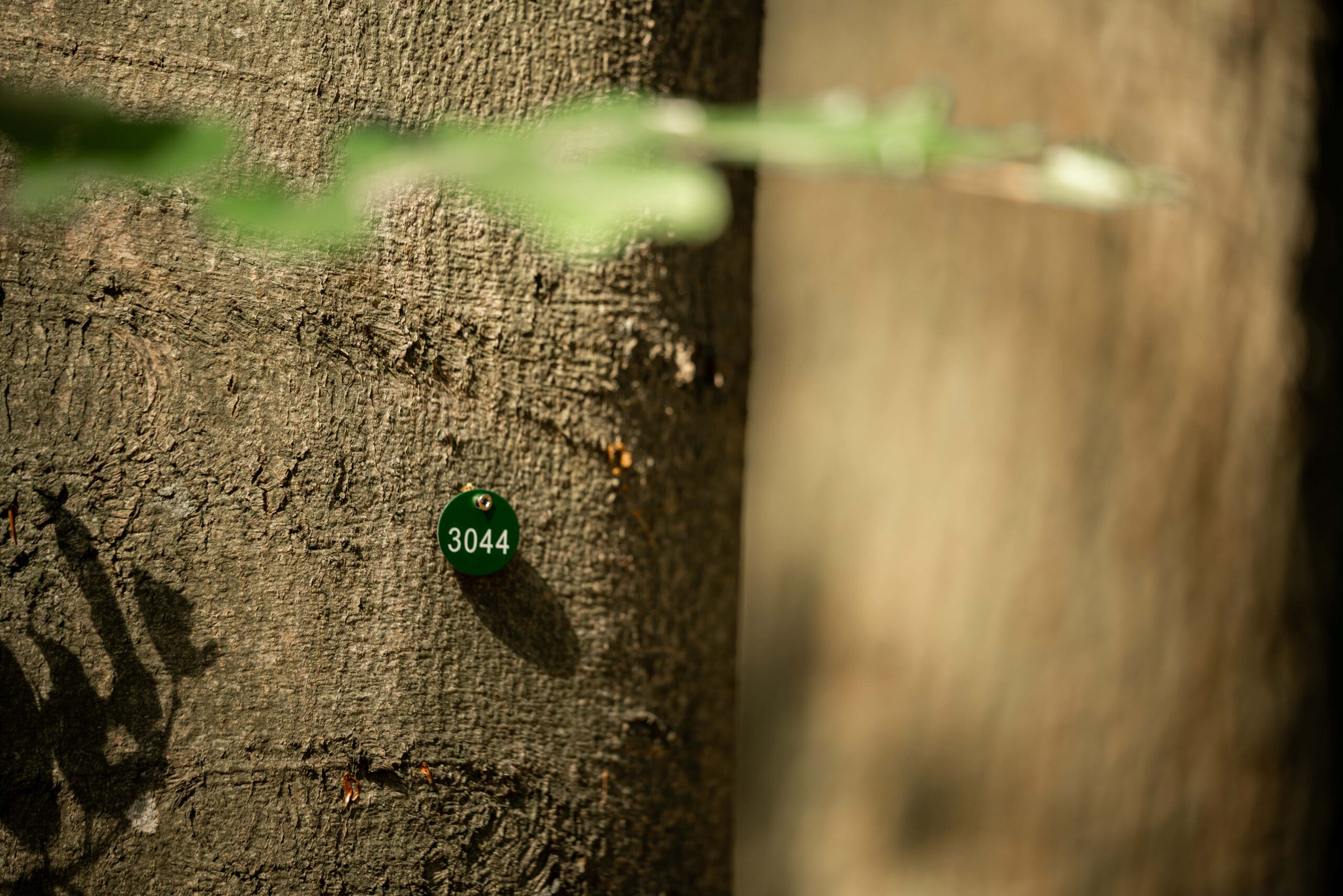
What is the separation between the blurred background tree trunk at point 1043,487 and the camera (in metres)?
1.14

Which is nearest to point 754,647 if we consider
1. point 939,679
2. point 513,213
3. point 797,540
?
point 797,540

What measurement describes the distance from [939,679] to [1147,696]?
1.31 ft

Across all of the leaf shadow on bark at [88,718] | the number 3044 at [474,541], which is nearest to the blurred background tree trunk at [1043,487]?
the number 3044 at [474,541]

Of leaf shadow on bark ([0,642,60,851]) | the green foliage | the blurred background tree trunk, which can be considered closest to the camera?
the green foliage

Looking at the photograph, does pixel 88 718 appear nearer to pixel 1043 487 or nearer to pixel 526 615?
pixel 526 615

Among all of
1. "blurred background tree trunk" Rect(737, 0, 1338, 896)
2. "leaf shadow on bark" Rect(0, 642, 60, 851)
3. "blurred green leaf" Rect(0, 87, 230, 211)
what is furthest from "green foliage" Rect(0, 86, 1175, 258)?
"blurred background tree trunk" Rect(737, 0, 1338, 896)

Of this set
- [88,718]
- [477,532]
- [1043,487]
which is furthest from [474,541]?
[1043,487]

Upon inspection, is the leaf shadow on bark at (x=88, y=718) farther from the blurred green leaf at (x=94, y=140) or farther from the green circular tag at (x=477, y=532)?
the blurred green leaf at (x=94, y=140)

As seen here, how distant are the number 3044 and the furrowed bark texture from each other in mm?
14

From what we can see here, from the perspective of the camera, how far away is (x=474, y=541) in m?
0.51

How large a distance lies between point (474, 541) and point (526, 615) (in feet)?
0.19

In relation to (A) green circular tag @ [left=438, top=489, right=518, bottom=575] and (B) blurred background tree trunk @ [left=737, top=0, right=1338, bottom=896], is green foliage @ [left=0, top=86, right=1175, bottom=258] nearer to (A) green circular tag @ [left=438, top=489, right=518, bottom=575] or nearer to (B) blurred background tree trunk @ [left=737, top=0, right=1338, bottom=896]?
(A) green circular tag @ [left=438, top=489, right=518, bottom=575]

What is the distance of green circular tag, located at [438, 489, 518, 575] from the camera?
0.51 metres

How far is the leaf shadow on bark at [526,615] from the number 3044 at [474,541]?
16mm
